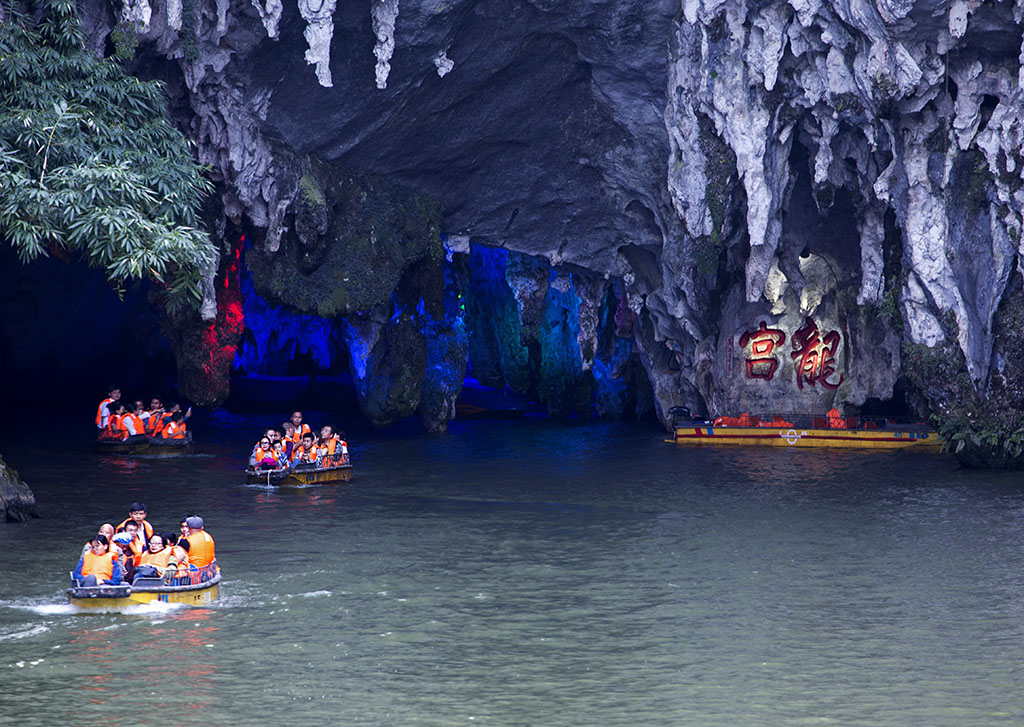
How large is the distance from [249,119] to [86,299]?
64.5 feet

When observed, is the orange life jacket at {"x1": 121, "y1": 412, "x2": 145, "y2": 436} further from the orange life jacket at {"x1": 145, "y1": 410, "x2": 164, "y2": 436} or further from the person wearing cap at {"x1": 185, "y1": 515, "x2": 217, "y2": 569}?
the person wearing cap at {"x1": 185, "y1": 515, "x2": 217, "y2": 569}

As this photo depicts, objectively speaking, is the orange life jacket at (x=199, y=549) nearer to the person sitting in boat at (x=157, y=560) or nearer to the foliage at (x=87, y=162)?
the person sitting in boat at (x=157, y=560)

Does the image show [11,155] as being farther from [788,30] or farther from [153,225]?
[788,30]

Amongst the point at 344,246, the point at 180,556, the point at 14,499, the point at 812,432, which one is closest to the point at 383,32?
the point at 344,246

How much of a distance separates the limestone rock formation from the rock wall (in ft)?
34.9

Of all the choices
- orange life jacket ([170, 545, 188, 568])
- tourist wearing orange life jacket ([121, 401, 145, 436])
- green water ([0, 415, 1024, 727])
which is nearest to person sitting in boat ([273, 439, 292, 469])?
green water ([0, 415, 1024, 727])

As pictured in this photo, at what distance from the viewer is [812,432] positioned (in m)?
36.5

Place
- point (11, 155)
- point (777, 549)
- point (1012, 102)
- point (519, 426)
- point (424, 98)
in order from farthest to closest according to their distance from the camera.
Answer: point (519, 426)
point (424, 98)
point (1012, 102)
point (11, 155)
point (777, 549)

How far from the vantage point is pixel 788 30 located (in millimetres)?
30125

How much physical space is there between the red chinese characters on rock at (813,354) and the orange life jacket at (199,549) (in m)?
23.7

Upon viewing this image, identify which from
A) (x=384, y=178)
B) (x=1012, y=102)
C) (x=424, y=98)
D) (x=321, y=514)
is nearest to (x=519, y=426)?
(x=384, y=178)

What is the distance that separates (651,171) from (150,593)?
22167 millimetres

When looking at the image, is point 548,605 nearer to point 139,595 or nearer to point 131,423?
point 139,595

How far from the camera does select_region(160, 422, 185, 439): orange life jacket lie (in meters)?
35.5
